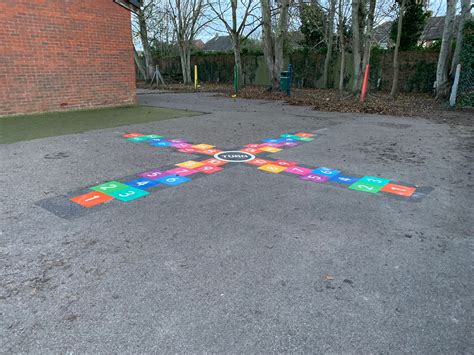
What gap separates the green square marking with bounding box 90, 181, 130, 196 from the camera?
436 cm

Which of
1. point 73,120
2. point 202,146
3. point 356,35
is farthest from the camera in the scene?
point 356,35

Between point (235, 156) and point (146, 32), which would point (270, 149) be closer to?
point (235, 156)

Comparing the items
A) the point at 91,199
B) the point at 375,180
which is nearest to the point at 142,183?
the point at 91,199

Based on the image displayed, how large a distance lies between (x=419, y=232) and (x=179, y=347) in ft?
8.31

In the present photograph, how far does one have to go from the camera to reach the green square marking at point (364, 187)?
178 inches

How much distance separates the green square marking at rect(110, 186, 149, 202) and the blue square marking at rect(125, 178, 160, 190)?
12cm

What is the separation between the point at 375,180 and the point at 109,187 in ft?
11.6

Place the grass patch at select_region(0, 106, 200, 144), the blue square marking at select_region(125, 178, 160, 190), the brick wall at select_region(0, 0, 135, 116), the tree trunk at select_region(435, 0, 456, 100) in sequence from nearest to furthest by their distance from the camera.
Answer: the blue square marking at select_region(125, 178, 160, 190) < the grass patch at select_region(0, 106, 200, 144) < the brick wall at select_region(0, 0, 135, 116) < the tree trunk at select_region(435, 0, 456, 100)

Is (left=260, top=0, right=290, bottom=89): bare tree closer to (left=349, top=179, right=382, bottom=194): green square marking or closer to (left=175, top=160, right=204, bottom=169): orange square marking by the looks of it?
(left=175, top=160, right=204, bottom=169): orange square marking

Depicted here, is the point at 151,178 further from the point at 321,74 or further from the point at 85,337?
the point at 321,74

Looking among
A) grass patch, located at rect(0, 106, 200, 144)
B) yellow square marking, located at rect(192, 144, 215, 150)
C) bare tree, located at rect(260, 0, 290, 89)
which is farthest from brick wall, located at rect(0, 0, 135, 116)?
bare tree, located at rect(260, 0, 290, 89)

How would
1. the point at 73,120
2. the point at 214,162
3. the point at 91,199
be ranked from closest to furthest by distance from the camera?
1. the point at 91,199
2. the point at 214,162
3. the point at 73,120

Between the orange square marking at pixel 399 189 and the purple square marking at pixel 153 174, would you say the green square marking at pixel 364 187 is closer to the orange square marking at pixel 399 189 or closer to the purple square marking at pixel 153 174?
the orange square marking at pixel 399 189

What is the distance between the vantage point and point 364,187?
4.63 meters
